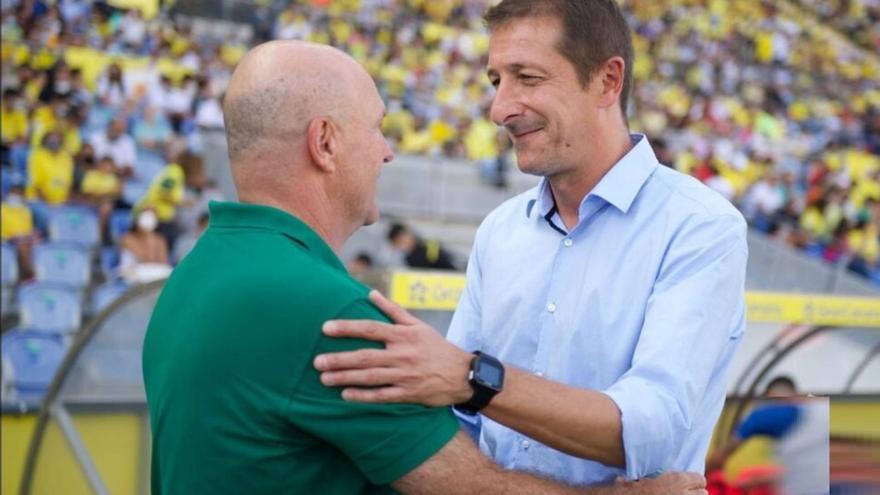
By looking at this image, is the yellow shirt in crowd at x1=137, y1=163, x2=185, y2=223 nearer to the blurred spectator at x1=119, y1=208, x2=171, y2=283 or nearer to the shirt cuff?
the blurred spectator at x1=119, y1=208, x2=171, y2=283

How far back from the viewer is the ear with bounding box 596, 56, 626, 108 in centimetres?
238

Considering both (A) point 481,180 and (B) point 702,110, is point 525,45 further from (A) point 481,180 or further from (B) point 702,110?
(B) point 702,110

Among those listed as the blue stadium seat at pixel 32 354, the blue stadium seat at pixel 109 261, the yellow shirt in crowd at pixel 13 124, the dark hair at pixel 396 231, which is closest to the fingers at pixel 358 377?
the blue stadium seat at pixel 32 354

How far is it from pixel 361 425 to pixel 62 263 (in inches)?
301

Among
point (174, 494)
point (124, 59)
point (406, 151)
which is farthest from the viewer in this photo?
point (406, 151)

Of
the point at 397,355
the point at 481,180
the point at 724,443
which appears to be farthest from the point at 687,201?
the point at 481,180

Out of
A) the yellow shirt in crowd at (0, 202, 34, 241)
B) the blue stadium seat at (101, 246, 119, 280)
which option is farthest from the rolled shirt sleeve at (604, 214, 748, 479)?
the yellow shirt in crowd at (0, 202, 34, 241)

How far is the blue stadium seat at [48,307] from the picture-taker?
25.0ft

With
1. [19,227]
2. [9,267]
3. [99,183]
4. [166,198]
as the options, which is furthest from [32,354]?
[99,183]

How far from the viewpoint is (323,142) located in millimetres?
1973

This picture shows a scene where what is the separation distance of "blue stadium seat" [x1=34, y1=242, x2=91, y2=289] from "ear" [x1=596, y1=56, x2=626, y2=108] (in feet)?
23.0

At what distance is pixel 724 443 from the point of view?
171 inches

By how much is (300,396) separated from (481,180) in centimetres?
1159

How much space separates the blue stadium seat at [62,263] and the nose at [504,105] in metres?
6.92
